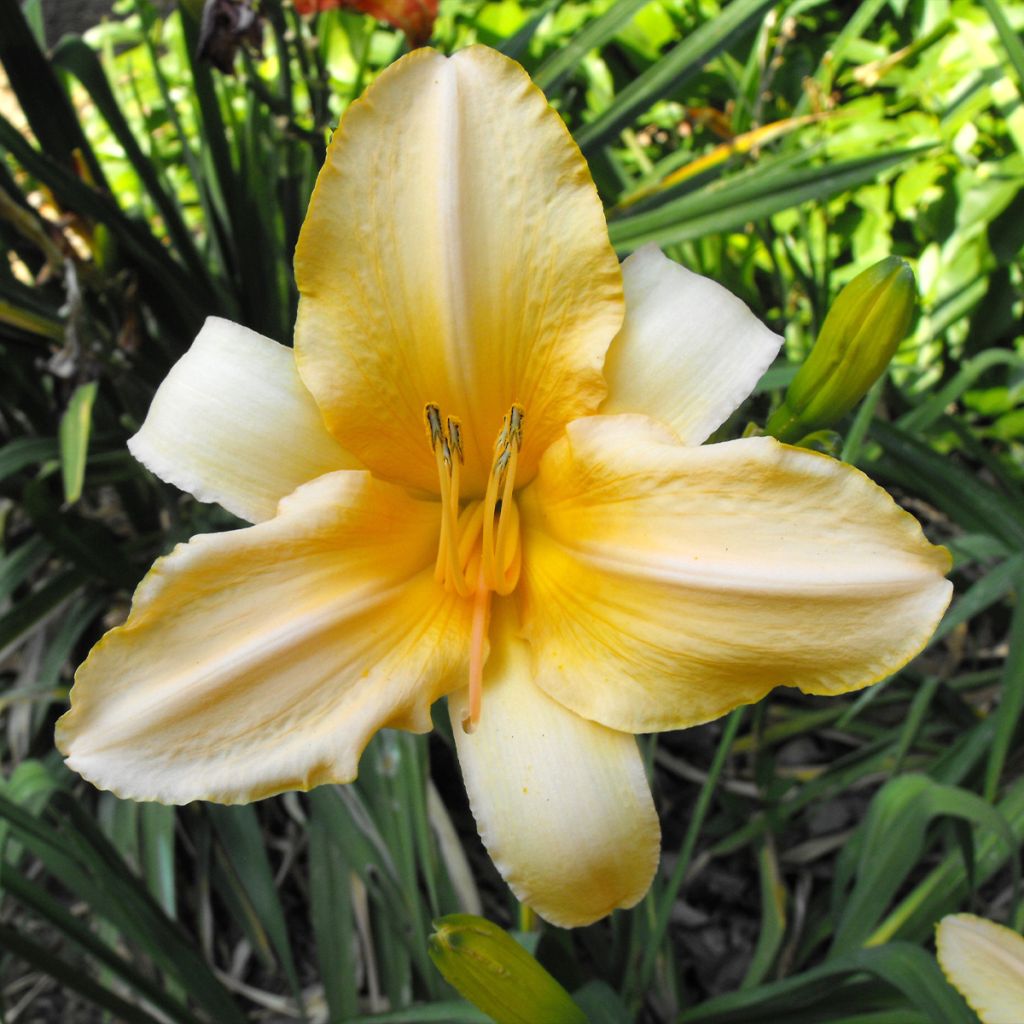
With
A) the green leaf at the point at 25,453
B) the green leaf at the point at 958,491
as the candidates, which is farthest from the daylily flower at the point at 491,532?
the green leaf at the point at 25,453

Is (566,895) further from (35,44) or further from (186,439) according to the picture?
(35,44)

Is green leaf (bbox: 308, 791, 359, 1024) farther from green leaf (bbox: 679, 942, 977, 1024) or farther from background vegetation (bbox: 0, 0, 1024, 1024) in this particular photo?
green leaf (bbox: 679, 942, 977, 1024)

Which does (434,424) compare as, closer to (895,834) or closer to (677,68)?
(895,834)

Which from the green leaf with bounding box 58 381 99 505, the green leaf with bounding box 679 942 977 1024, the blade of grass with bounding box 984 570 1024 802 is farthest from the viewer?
the green leaf with bounding box 58 381 99 505

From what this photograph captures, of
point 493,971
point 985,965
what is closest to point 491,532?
point 493,971

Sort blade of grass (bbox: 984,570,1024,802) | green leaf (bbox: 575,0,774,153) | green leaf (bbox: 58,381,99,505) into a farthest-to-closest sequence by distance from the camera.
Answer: green leaf (bbox: 575,0,774,153) < green leaf (bbox: 58,381,99,505) < blade of grass (bbox: 984,570,1024,802)

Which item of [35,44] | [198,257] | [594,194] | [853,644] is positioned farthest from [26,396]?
[853,644]

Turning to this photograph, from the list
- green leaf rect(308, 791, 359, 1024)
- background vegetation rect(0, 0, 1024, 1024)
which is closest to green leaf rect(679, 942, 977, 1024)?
background vegetation rect(0, 0, 1024, 1024)
